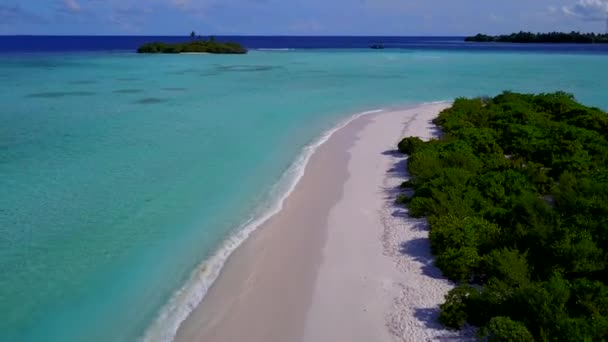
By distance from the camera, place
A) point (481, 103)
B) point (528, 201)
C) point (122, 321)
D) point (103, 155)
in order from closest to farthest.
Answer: point (122, 321) → point (528, 201) → point (103, 155) → point (481, 103)

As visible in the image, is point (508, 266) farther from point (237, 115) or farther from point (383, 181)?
point (237, 115)

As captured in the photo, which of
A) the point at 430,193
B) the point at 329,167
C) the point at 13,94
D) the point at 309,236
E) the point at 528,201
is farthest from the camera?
the point at 13,94

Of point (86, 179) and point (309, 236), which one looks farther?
point (86, 179)

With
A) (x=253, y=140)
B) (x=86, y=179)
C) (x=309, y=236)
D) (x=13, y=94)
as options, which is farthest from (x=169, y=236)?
(x=13, y=94)

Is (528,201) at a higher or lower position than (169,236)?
higher

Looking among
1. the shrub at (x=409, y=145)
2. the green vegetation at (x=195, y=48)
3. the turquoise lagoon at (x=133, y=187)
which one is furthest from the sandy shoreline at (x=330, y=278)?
the green vegetation at (x=195, y=48)

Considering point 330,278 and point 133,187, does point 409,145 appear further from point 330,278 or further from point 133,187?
point 330,278

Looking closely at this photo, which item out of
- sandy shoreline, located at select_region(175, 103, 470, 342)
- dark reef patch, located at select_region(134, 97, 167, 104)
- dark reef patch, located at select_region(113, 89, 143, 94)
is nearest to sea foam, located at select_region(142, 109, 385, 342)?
sandy shoreline, located at select_region(175, 103, 470, 342)

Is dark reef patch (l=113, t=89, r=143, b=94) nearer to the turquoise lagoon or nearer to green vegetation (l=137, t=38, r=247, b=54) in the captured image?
the turquoise lagoon

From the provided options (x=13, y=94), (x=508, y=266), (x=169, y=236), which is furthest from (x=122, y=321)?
(x=13, y=94)
